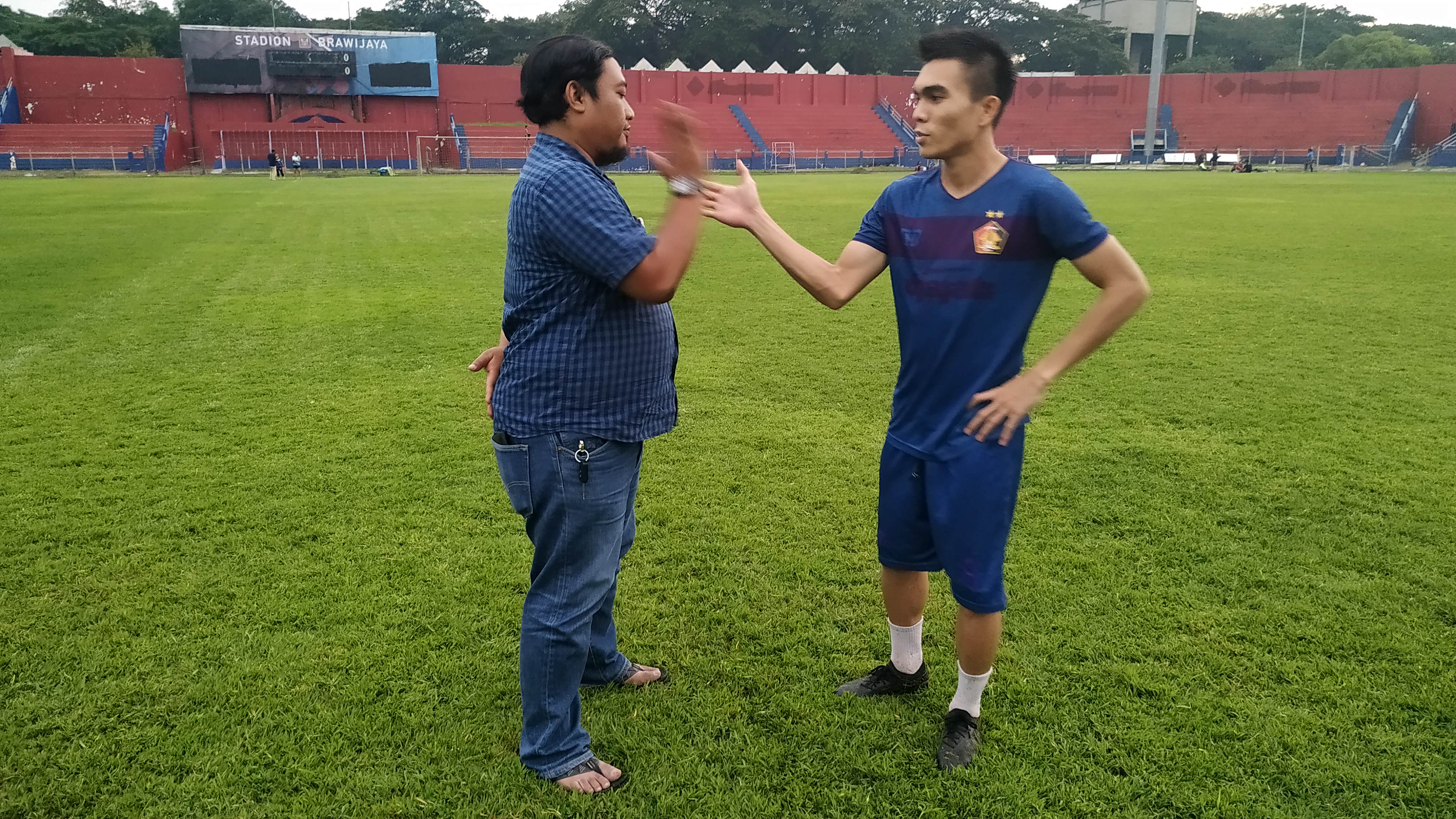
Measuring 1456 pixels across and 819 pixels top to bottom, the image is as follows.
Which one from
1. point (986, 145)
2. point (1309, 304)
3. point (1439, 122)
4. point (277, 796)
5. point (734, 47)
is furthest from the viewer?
point (734, 47)

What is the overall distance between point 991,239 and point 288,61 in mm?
52397

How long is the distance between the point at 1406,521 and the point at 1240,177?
37.5 metres

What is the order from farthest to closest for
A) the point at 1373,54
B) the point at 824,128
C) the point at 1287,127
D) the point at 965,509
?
the point at 1373,54, the point at 824,128, the point at 1287,127, the point at 965,509

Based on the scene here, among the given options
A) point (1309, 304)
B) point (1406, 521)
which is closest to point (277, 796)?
point (1406, 521)

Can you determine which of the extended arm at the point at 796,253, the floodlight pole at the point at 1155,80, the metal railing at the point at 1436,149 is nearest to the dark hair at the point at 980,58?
the extended arm at the point at 796,253

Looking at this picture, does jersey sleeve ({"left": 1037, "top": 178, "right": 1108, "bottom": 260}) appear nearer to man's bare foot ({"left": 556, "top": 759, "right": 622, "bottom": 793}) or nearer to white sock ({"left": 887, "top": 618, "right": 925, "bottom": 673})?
white sock ({"left": 887, "top": 618, "right": 925, "bottom": 673})

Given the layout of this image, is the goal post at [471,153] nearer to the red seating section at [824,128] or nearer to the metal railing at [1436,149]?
the red seating section at [824,128]

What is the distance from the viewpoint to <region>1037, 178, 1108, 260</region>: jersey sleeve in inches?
95.7

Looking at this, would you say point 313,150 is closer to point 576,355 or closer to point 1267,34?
point 576,355

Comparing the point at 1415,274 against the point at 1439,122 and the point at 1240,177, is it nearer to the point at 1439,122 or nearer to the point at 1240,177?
the point at 1240,177

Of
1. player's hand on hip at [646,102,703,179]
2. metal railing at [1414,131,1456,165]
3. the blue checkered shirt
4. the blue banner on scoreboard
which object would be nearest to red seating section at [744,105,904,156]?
the blue banner on scoreboard

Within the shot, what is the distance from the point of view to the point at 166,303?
10.3 m

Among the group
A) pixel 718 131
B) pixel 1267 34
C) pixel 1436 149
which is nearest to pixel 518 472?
pixel 718 131

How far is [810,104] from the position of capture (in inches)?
2346
